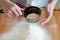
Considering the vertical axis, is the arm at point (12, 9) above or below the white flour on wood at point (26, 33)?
above

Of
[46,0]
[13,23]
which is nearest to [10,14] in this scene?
[13,23]

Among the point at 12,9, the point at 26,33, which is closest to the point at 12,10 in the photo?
the point at 12,9

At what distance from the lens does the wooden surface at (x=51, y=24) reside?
2.60 feet

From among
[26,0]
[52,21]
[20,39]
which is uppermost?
[26,0]

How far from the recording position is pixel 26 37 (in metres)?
0.75

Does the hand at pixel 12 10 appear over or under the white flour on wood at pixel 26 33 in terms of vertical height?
over

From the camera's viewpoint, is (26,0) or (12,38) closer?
(12,38)

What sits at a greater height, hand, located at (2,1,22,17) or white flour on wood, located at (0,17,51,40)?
hand, located at (2,1,22,17)

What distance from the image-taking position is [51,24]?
830 millimetres

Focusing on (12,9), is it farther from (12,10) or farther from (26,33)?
(26,33)

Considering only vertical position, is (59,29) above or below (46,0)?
below

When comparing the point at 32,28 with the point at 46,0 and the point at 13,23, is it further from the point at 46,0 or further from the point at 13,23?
the point at 46,0

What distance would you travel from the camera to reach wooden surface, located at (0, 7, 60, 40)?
792 millimetres

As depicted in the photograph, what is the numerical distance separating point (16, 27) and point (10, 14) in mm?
85
